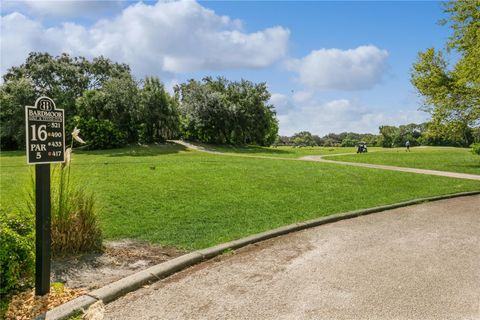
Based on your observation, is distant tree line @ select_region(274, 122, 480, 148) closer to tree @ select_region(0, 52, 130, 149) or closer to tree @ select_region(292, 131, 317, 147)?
tree @ select_region(292, 131, 317, 147)

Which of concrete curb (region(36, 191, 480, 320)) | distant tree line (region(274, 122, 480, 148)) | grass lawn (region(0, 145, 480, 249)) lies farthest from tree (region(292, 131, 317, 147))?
concrete curb (region(36, 191, 480, 320))

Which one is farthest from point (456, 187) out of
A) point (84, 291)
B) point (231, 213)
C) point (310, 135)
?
point (310, 135)

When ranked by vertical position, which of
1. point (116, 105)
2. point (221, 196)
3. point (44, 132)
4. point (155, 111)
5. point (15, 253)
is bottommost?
point (221, 196)

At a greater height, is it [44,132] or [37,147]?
Answer: [44,132]

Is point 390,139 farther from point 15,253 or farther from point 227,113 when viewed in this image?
point 15,253

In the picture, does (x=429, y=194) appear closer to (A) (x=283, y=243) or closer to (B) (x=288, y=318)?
(A) (x=283, y=243)

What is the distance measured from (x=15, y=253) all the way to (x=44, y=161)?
105 cm

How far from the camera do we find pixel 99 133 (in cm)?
3734

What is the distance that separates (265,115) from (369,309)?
43.5 m

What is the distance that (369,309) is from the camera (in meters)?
4.00

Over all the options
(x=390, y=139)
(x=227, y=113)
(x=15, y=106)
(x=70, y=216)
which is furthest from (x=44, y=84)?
(x=390, y=139)

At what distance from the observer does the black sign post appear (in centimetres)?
416

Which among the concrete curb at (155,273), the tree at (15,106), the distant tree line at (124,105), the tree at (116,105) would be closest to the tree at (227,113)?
the distant tree line at (124,105)

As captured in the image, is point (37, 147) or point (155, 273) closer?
point (37, 147)
